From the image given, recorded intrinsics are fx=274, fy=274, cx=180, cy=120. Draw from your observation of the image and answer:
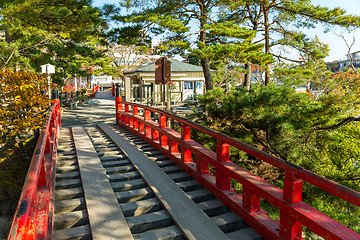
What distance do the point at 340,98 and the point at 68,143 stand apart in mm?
8113

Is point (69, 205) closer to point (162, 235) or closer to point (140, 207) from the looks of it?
point (140, 207)

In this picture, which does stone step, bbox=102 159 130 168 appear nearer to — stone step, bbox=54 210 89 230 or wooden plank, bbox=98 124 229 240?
wooden plank, bbox=98 124 229 240

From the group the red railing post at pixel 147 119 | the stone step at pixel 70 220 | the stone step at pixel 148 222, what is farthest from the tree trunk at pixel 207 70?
the stone step at pixel 70 220

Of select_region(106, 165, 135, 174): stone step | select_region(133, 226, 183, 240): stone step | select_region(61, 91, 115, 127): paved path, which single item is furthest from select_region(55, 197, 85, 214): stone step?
select_region(61, 91, 115, 127): paved path

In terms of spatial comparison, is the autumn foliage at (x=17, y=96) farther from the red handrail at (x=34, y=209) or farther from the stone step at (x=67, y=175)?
the red handrail at (x=34, y=209)

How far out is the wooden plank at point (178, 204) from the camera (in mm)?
3451

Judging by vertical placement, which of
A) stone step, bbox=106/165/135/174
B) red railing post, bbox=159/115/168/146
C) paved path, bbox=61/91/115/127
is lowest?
stone step, bbox=106/165/135/174

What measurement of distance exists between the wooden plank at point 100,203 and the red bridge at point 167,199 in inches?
0.5

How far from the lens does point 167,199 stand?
4246 mm

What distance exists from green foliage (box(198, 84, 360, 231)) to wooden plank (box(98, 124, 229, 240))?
3.74 m

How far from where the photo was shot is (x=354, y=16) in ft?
45.1

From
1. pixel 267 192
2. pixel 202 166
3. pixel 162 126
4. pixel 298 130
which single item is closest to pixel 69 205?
pixel 202 166

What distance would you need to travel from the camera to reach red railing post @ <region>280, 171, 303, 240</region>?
306cm

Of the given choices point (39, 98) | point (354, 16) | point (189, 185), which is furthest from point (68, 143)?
point (354, 16)
